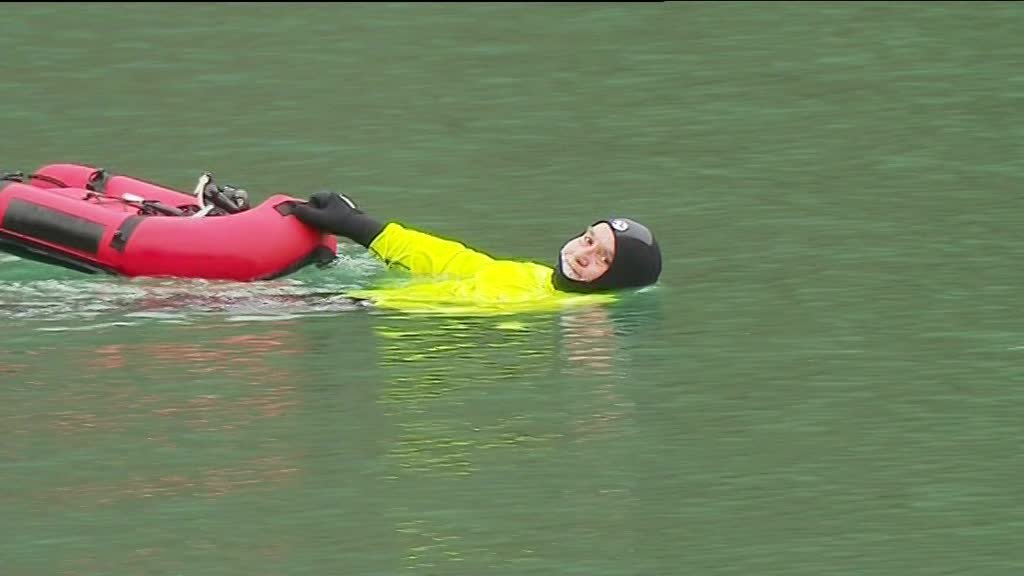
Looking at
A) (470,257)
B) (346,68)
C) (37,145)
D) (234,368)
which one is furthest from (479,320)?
(346,68)

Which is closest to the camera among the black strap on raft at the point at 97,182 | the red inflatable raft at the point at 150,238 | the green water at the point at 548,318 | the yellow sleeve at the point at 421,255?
the green water at the point at 548,318

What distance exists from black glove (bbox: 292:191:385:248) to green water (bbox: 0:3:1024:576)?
0.90 feet

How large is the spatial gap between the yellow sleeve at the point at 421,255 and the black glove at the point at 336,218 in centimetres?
5

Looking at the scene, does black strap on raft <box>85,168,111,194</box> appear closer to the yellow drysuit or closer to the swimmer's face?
the yellow drysuit

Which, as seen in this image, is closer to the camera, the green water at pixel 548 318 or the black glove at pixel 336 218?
the green water at pixel 548 318

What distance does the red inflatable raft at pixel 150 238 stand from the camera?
10.8 meters

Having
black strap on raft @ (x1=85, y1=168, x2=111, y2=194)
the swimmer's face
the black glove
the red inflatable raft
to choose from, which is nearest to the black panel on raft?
the red inflatable raft

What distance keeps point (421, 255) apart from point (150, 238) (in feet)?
3.58

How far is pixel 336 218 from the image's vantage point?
10.9 meters

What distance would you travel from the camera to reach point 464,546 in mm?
8094

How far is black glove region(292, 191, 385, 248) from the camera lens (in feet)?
35.8

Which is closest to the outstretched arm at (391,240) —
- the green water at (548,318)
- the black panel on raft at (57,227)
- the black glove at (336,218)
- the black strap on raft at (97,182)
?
the black glove at (336,218)

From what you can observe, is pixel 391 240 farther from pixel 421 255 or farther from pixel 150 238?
pixel 150 238

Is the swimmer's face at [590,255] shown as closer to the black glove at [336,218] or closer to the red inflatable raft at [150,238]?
the black glove at [336,218]
